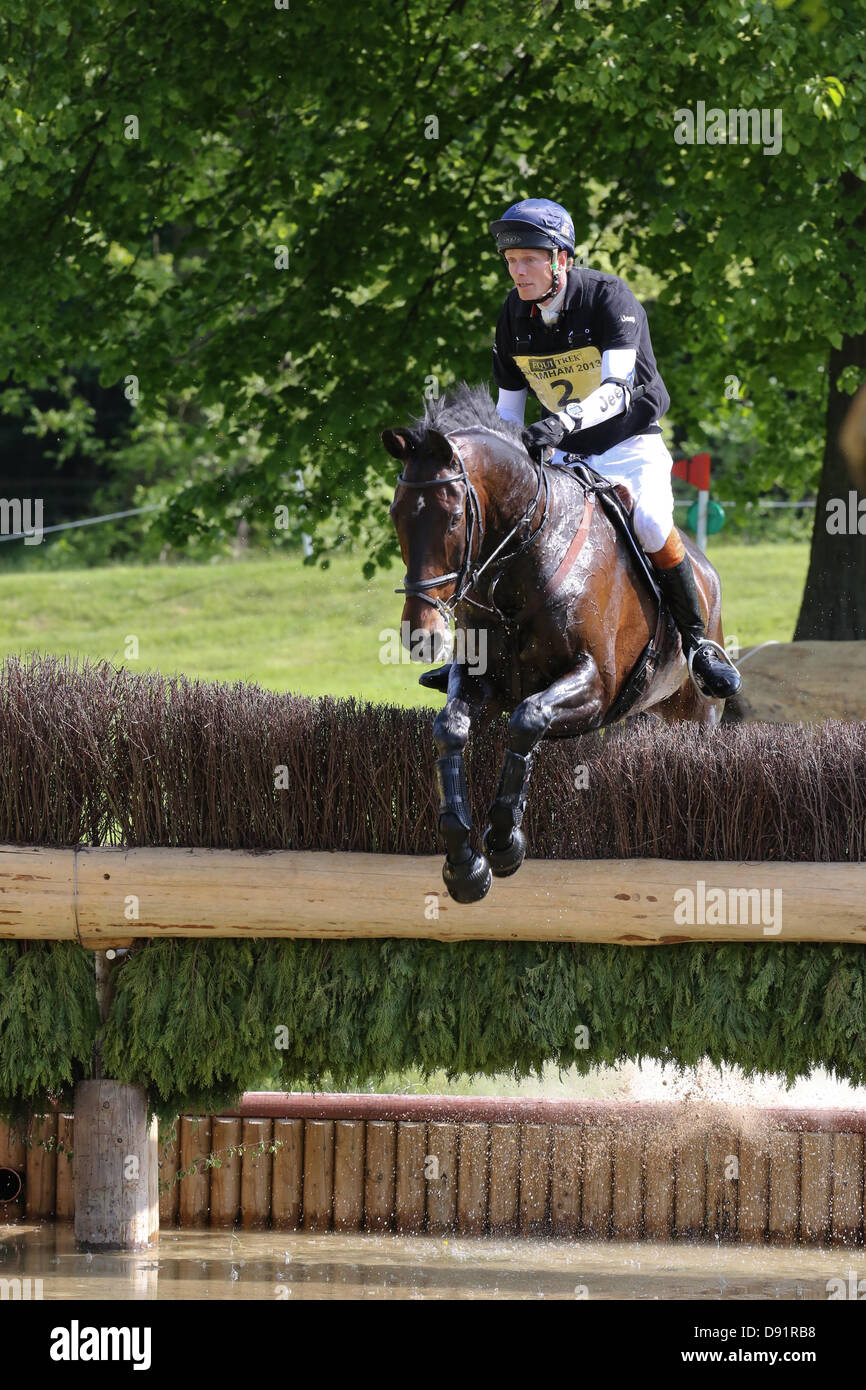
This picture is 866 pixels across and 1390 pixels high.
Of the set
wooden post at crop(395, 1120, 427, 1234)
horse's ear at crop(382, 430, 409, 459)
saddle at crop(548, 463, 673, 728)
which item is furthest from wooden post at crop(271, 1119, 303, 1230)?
horse's ear at crop(382, 430, 409, 459)

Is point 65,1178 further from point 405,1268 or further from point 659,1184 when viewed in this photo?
point 659,1184

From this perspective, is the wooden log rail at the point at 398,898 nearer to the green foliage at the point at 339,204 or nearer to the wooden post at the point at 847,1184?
the wooden post at the point at 847,1184

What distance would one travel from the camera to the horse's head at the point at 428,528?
17.3 feet

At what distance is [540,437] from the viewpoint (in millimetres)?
6078

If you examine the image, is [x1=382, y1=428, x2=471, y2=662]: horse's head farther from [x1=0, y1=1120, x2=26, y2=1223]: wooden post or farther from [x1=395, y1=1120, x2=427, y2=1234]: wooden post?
[x1=0, y1=1120, x2=26, y2=1223]: wooden post

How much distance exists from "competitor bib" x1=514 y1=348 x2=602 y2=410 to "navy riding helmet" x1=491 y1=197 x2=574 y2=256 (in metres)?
0.46

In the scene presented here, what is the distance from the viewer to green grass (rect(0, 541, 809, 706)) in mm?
19359

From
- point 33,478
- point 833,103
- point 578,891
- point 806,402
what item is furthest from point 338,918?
point 33,478

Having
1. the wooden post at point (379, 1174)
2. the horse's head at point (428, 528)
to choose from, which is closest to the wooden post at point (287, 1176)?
the wooden post at point (379, 1174)

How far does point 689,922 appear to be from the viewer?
656 cm

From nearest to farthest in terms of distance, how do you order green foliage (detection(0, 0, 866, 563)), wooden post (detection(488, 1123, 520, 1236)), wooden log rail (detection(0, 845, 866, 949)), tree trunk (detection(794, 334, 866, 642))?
1. wooden log rail (detection(0, 845, 866, 949))
2. wooden post (detection(488, 1123, 520, 1236))
3. green foliage (detection(0, 0, 866, 563))
4. tree trunk (detection(794, 334, 866, 642))

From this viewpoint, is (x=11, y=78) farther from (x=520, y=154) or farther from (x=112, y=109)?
(x=520, y=154)

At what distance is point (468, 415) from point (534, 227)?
0.85 metres

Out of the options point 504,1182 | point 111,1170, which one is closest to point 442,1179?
point 504,1182
